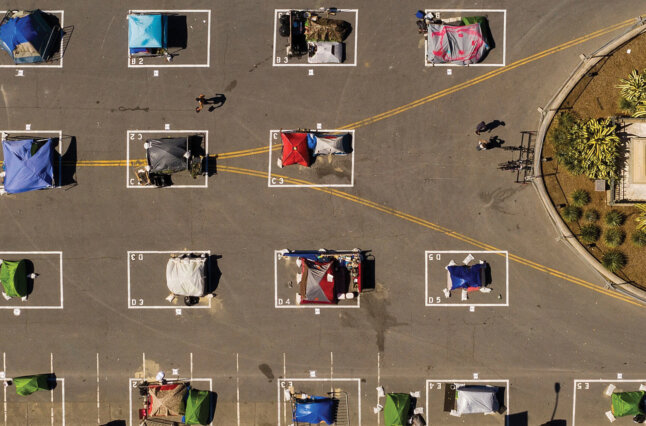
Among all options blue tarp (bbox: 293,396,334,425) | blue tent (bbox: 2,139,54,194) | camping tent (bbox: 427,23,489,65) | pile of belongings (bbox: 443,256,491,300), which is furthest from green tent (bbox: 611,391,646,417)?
blue tent (bbox: 2,139,54,194)

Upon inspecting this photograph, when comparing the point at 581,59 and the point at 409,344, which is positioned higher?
the point at 581,59

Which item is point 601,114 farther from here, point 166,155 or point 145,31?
point 145,31

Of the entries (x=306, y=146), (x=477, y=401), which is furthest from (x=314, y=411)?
(x=306, y=146)

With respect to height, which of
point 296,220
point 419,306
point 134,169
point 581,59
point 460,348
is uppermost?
point 581,59

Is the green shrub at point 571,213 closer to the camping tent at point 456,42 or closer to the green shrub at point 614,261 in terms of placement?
the green shrub at point 614,261

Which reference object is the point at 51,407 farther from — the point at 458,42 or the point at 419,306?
the point at 458,42

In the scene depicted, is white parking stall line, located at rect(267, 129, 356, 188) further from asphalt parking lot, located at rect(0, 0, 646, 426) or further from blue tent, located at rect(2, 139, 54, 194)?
blue tent, located at rect(2, 139, 54, 194)

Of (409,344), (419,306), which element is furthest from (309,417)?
(419,306)
